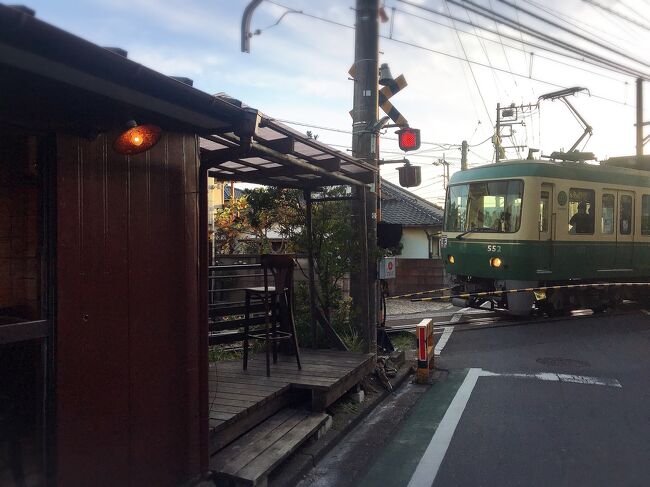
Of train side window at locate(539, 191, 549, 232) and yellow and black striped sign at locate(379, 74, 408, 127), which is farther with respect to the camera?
train side window at locate(539, 191, 549, 232)

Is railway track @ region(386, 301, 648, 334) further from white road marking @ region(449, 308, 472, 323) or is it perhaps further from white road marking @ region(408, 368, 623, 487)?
white road marking @ region(408, 368, 623, 487)

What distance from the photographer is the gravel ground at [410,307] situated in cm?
1509

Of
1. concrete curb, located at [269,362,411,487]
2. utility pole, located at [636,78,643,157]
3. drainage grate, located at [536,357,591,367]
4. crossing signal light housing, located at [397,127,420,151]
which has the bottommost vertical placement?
concrete curb, located at [269,362,411,487]

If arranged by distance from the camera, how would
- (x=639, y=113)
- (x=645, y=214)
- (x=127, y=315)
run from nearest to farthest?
(x=127, y=315) < (x=645, y=214) < (x=639, y=113)

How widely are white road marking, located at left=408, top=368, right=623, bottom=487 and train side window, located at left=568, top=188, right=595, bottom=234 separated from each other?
539 cm

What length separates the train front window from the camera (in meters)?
11.2

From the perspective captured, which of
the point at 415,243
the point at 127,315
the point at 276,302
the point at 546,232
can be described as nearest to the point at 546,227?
the point at 546,232

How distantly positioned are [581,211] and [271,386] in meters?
9.43

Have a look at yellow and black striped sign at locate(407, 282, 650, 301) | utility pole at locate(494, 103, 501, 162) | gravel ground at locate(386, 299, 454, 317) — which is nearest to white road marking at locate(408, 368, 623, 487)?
yellow and black striped sign at locate(407, 282, 650, 301)

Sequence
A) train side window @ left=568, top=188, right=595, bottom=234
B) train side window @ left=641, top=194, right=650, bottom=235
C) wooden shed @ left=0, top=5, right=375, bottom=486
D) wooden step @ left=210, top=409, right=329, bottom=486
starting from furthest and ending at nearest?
train side window @ left=641, top=194, right=650, bottom=235 → train side window @ left=568, top=188, right=595, bottom=234 → wooden step @ left=210, top=409, right=329, bottom=486 → wooden shed @ left=0, top=5, right=375, bottom=486

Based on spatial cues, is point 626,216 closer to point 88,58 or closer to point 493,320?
point 493,320

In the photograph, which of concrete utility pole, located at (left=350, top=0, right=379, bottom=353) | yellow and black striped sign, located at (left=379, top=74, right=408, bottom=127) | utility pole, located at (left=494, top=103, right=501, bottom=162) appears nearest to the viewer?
concrete utility pole, located at (left=350, top=0, right=379, bottom=353)

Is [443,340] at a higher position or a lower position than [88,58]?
lower

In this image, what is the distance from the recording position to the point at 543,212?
1127 centimetres
